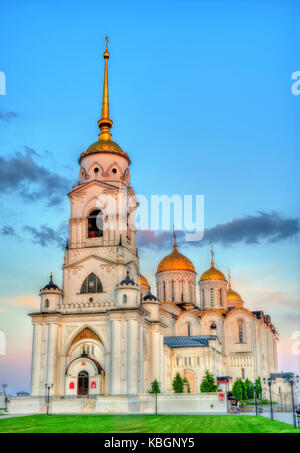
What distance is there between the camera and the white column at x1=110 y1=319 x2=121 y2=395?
43375mm

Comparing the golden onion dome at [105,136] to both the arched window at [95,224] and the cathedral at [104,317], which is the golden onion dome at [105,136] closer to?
the cathedral at [104,317]

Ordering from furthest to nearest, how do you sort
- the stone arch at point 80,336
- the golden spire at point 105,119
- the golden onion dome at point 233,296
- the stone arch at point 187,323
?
the golden onion dome at point 233,296
the stone arch at point 187,323
the golden spire at point 105,119
the stone arch at point 80,336

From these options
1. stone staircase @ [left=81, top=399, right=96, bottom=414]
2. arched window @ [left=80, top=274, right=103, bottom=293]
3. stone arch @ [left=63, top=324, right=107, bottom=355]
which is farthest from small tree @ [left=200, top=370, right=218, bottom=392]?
arched window @ [left=80, top=274, right=103, bottom=293]

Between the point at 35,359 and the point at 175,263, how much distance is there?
29.5m

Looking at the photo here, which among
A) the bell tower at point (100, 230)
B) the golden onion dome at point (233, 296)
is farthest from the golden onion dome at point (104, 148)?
the golden onion dome at point (233, 296)

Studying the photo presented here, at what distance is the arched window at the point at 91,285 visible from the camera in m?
48.5

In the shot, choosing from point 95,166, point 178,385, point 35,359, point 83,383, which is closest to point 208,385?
point 178,385

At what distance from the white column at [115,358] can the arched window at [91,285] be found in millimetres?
4459

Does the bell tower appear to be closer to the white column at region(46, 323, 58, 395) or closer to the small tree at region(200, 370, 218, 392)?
the white column at region(46, 323, 58, 395)

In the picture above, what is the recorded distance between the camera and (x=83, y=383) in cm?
4500

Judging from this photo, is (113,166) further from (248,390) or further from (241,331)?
(248,390)

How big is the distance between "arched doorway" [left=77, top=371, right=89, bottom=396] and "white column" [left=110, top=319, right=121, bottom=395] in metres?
2.44

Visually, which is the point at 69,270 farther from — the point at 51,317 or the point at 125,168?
the point at 125,168
